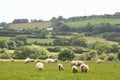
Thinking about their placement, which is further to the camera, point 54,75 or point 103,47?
point 103,47

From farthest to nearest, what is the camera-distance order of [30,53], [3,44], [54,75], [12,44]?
[12,44], [3,44], [30,53], [54,75]

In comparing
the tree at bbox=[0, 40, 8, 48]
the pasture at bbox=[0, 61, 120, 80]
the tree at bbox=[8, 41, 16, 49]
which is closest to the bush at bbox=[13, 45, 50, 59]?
the tree at bbox=[0, 40, 8, 48]

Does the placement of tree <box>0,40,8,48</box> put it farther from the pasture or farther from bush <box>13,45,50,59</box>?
the pasture

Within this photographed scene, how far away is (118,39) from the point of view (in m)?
162

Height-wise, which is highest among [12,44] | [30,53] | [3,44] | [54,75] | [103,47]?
[54,75]

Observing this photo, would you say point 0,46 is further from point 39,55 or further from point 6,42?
point 39,55

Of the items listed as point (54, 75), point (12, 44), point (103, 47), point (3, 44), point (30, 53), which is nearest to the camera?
point (54, 75)

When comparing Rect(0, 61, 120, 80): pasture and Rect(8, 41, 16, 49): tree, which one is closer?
Rect(0, 61, 120, 80): pasture

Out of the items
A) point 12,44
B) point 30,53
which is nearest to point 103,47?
point 30,53

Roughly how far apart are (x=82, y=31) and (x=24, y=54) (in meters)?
83.6

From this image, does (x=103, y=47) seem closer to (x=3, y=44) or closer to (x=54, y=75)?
(x=3, y=44)

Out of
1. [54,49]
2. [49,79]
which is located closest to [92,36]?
[54,49]

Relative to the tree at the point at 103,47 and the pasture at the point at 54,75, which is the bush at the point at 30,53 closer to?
the tree at the point at 103,47

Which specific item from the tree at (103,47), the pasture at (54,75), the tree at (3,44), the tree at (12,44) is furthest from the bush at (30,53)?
the pasture at (54,75)
